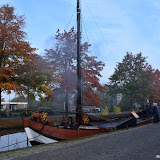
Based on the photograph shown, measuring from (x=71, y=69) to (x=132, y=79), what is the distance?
1089 cm

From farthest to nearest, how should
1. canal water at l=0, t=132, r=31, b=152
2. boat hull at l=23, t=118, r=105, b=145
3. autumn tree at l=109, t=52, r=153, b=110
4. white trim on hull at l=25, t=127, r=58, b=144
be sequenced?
autumn tree at l=109, t=52, r=153, b=110, canal water at l=0, t=132, r=31, b=152, white trim on hull at l=25, t=127, r=58, b=144, boat hull at l=23, t=118, r=105, b=145

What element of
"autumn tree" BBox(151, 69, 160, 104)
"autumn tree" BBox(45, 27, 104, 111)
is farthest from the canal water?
"autumn tree" BBox(151, 69, 160, 104)

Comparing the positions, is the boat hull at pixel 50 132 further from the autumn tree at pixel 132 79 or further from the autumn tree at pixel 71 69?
the autumn tree at pixel 132 79

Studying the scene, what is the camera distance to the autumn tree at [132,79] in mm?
24484

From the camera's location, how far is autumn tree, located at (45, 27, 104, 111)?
56.7 ft

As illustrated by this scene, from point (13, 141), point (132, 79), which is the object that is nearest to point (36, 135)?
point (13, 141)

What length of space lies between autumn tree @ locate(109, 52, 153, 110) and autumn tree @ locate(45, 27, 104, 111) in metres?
7.78

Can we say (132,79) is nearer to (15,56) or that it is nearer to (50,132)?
(15,56)

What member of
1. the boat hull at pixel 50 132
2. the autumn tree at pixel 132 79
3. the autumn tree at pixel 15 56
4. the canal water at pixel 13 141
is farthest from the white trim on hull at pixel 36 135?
the autumn tree at pixel 132 79

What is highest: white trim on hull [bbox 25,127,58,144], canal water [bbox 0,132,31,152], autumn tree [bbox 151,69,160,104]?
autumn tree [bbox 151,69,160,104]

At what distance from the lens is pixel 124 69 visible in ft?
85.9

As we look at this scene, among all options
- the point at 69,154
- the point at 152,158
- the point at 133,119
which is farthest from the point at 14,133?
the point at 152,158

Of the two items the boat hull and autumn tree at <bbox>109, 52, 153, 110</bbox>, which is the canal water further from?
autumn tree at <bbox>109, 52, 153, 110</bbox>

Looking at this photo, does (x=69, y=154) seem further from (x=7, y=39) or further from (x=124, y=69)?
(x=124, y=69)
